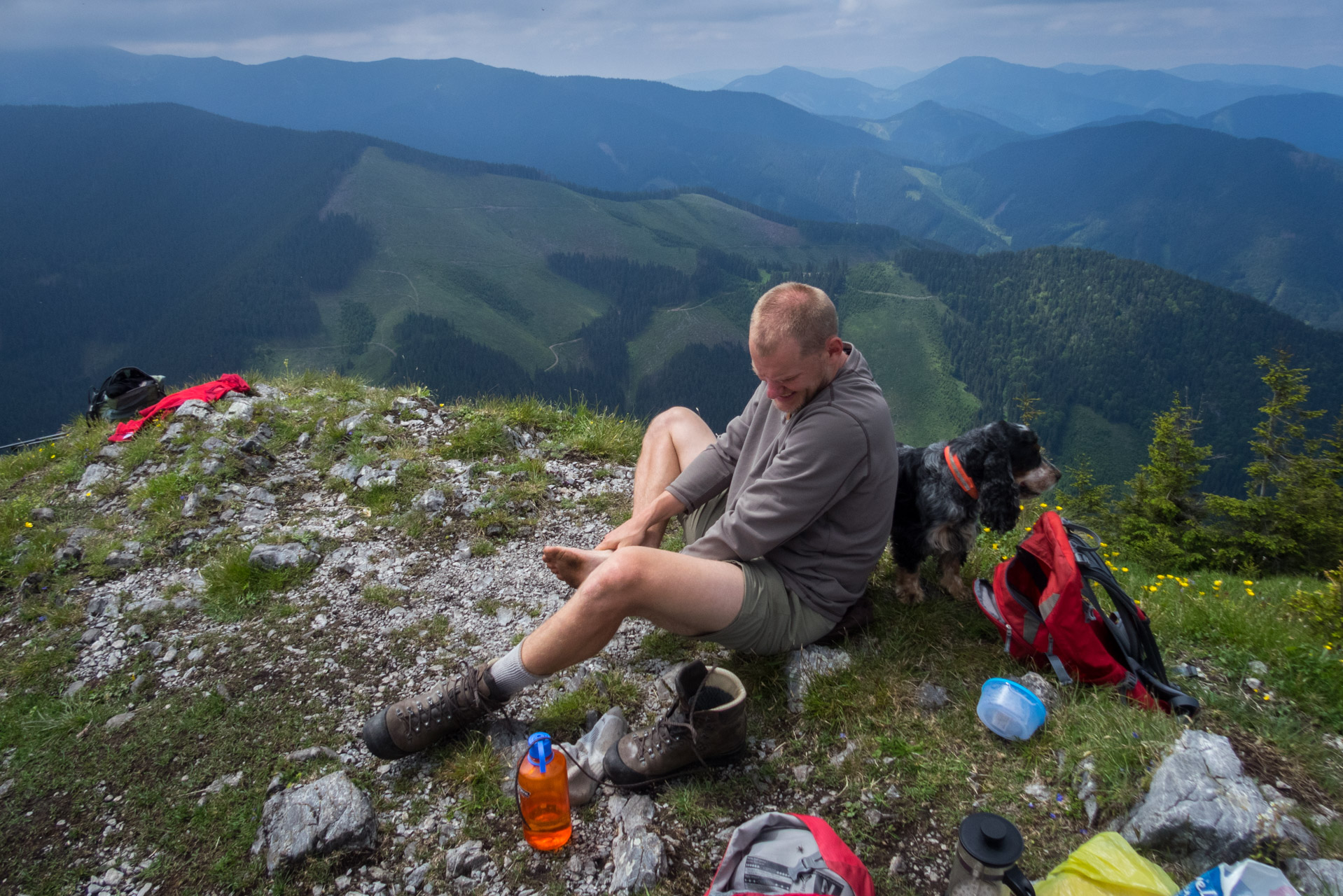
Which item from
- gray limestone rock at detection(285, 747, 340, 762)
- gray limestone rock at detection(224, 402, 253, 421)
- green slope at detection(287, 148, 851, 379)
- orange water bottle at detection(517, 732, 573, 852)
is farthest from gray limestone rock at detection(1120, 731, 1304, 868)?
green slope at detection(287, 148, 851, 379)

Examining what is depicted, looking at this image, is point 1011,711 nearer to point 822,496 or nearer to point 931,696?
point 931,696

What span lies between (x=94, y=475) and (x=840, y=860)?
8.39 m

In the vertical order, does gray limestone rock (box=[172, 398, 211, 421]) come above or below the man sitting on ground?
below

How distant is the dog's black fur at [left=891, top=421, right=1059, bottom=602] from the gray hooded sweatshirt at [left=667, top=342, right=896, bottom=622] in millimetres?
936

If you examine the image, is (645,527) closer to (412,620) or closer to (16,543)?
(412,620)

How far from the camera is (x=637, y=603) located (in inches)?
135

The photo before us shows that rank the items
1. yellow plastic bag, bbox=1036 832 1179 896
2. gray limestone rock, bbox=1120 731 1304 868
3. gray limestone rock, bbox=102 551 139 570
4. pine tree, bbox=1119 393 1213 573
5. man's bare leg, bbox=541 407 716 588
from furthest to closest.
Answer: pine tree, bbox=1119 393 1213 573 < gray limestone rock, bbox=102 551 139 570 < man's bare leg, bbox=541 407 716 588 < gray limestone rock, bbox=1120 731 1304 868 < yellow plastic bag, bbox=1036 832 1179 896

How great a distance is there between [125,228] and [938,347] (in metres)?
211

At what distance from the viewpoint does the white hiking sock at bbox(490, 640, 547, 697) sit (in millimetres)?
3729

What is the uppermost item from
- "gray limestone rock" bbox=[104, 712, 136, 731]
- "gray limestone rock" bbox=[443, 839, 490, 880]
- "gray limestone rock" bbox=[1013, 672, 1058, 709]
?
"gray limestone rock" bbox=[1013, 672, 1058, 709]

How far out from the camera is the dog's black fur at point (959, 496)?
4.69 m

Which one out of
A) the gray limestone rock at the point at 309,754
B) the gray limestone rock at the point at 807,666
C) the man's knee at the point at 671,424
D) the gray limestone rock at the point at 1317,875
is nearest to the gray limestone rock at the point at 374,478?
the man's knee at the point at 671,424

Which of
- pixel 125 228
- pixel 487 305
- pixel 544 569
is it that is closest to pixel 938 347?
pixel 487 305

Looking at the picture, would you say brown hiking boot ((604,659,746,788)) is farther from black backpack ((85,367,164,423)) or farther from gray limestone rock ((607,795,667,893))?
black backpack ((85,367,164,423))
